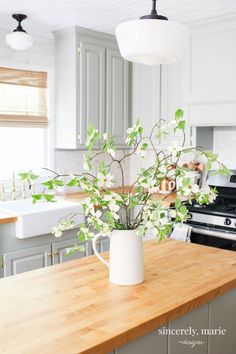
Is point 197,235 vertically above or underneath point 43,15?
underneath

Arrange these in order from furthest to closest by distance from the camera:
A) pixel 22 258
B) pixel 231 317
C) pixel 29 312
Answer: pixel 22 258, pixel 231 317, pixel 29 312

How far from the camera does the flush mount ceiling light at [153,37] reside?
1.50m

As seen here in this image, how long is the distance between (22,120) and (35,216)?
107cm

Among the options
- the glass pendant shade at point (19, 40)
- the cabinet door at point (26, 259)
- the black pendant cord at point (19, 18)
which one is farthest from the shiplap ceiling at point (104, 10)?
the cabinet door at point (26, 259)

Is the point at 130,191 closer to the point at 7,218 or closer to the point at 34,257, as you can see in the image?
the point at 7,218

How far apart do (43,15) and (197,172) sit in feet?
6.09

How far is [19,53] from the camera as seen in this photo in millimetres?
3764

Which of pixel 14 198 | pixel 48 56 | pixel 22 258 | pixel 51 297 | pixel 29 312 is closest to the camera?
pixel 29 312

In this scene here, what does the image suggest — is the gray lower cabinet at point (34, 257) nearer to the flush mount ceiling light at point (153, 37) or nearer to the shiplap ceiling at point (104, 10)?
the shiplap ceiling at point (104, 10)

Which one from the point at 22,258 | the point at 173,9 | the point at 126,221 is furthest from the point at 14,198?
the point at 126,221

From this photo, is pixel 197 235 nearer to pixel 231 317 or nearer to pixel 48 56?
pixel 231 317

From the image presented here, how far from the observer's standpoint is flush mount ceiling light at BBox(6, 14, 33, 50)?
→ 3.35 m

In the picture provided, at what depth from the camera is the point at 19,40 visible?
3369 millimetres

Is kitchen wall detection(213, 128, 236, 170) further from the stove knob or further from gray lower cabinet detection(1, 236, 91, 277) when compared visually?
gray lower cabinet detection(1, 236, 91, 277)
